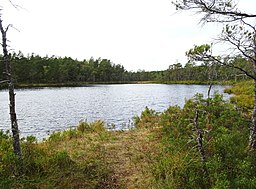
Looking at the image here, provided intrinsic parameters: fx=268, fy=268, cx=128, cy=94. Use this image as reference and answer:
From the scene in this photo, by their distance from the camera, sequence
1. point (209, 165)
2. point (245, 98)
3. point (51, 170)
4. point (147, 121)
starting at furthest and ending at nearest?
1. point (245, 98)
2. point (147, 121)
3. point (51, 170)
4. point (209, 165)

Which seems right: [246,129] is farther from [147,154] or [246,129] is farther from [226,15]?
[226,15]

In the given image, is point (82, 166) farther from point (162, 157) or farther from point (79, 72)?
point (79, 72)

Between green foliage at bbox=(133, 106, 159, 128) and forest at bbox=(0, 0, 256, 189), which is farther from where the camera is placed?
green foliage at bbox=(133, 106, 159, 128)

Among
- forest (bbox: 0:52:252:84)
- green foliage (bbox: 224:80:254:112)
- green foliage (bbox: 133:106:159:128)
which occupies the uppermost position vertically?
forest (bbox: 0:52:252:84)

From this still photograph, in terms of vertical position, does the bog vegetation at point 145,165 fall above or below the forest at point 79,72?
below

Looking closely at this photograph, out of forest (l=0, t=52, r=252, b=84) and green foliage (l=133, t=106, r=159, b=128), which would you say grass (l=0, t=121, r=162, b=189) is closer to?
green foliage (l=133, t=106, r=159, b=128)

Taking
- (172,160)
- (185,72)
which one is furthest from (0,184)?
(185,72)

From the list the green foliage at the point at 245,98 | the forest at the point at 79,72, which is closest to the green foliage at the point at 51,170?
the green foliage at the point at 245,98

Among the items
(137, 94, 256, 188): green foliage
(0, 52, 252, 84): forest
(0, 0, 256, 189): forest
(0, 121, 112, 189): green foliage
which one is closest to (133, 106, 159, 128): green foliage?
(0, 0, 256, 189): forest

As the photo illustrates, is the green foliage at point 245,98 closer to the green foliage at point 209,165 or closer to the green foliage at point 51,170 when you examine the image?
the green foliage at point 209,165

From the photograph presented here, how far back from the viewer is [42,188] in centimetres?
520

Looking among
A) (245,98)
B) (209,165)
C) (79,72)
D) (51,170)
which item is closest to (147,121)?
(51,170)

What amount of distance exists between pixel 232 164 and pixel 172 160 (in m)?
1.24

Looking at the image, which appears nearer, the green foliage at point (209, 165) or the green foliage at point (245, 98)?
the green foliage at point (209, 165)
